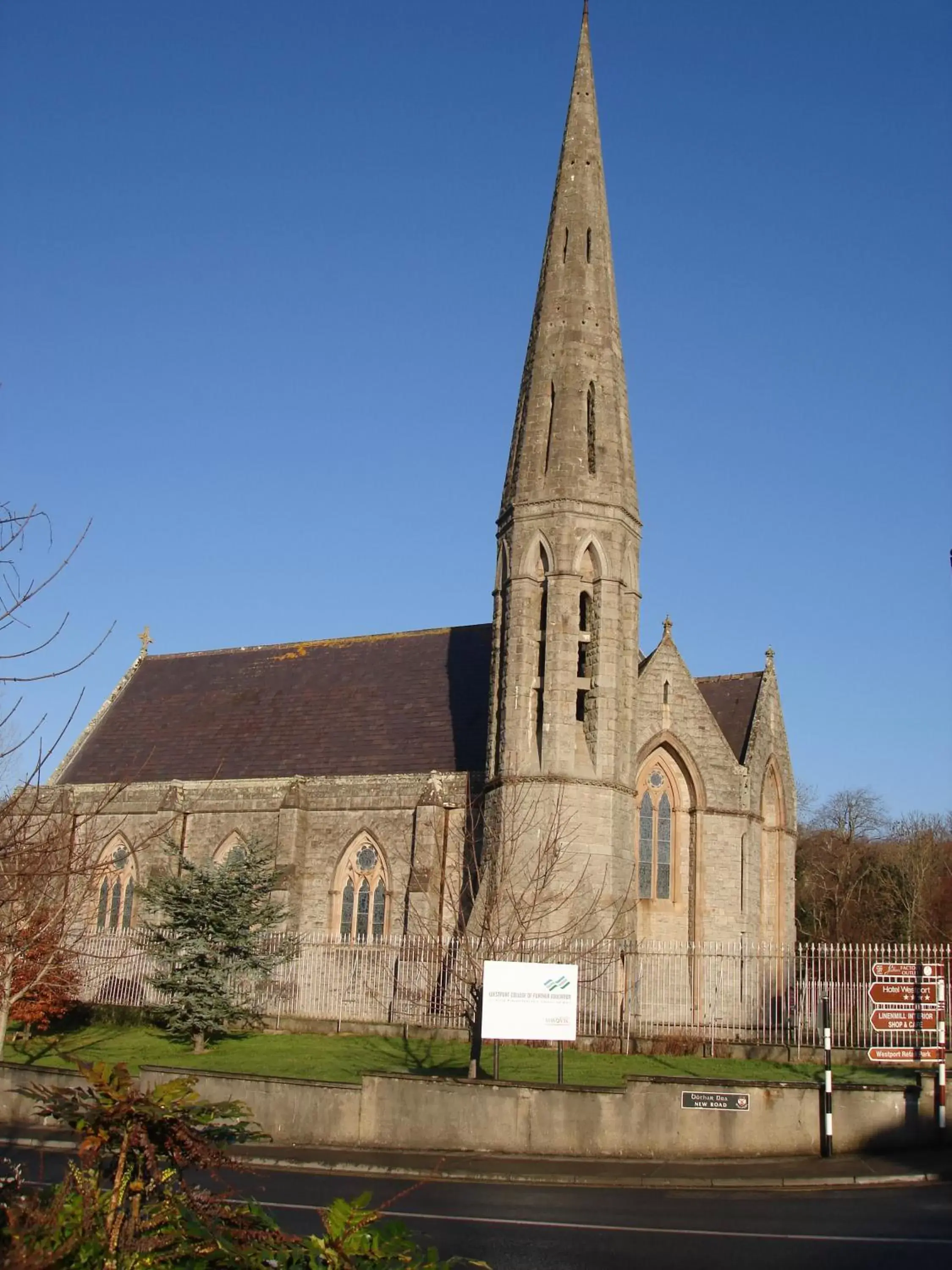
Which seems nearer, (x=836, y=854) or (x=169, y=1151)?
(x=169, y=1151)

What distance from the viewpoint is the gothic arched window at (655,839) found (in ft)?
101

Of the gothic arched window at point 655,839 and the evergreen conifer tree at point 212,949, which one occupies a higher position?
the gothic arched window at point 655,839

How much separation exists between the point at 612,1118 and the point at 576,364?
19.5m

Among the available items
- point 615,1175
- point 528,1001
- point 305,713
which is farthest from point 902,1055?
point 305,713

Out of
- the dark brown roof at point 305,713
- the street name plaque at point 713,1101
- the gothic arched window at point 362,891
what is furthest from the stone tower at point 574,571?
the street name plaque at point 713,1101

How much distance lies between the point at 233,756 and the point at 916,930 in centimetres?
3602

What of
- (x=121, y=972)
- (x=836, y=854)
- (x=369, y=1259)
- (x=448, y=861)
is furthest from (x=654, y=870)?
(x=836, y=854)

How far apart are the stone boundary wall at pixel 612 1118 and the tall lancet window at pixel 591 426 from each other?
55.5 ft

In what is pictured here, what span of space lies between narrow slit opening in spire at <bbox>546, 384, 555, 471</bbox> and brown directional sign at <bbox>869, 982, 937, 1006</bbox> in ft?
52.1

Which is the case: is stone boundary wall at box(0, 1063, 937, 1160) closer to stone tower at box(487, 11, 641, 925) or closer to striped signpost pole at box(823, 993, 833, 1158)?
striped signpost pole at box(823, 993, 833, 1158)

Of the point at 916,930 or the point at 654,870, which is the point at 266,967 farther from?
the point at 916,930

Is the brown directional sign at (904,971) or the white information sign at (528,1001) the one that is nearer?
the white information sign at (528,1001)

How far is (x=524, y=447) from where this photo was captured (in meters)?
31.8

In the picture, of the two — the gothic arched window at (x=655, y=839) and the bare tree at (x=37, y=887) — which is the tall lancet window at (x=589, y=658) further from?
the bare tree at (x=37, y=887)
